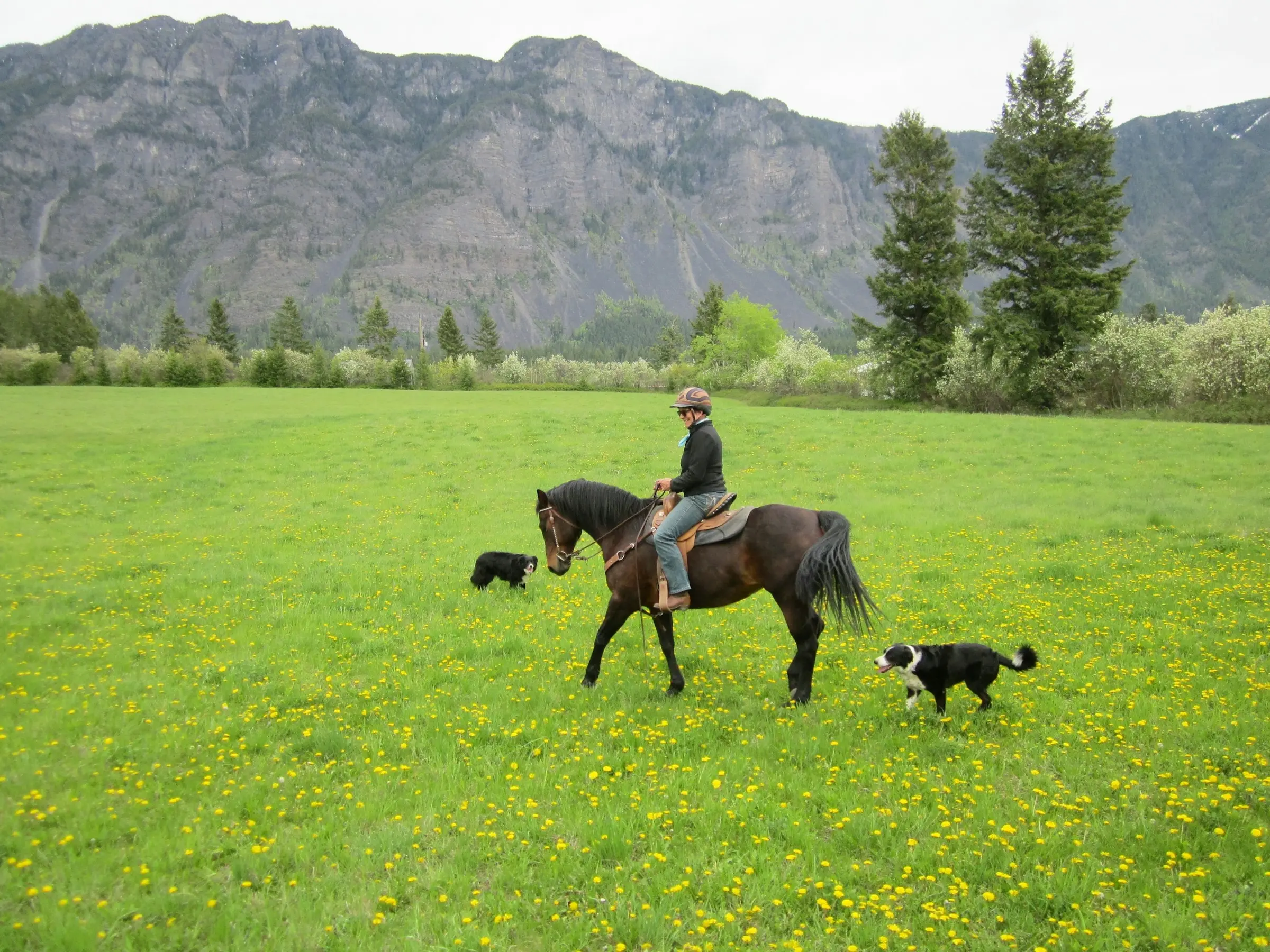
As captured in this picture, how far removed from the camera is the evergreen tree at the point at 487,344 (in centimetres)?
12188

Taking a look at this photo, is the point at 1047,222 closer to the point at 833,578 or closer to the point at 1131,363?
the point at 1131,363

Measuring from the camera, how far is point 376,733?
25.8 ft

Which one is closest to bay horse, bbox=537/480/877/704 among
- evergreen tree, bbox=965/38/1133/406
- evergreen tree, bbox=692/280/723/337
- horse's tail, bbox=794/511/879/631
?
horse's tail, bbox=794/511/879/631

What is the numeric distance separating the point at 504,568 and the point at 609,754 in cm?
673

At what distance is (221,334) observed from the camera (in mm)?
107938

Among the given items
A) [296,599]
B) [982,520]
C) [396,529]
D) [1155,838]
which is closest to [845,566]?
[1155,838]

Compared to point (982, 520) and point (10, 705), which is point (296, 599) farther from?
point (982, 520)

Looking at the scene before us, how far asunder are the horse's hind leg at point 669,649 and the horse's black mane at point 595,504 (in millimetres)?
1450

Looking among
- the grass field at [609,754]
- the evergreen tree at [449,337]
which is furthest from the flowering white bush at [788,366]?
the grass field at [609,754]

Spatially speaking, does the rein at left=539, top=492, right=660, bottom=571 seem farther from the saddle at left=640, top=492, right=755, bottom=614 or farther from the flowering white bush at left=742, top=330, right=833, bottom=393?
the flowering white bush at left=742, top=330, right=833, bottom=393

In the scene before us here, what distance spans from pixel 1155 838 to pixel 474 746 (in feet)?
20.6

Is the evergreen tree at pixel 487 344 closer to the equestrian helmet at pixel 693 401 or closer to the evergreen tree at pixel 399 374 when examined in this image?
the evergreen tree at pixel 399 374

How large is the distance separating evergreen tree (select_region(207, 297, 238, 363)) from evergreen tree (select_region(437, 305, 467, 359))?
30682 millimetres

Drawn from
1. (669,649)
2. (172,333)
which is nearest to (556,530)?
(669,649)
